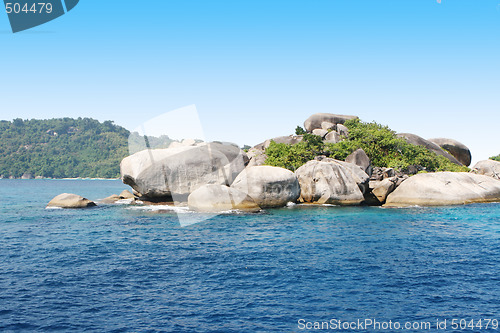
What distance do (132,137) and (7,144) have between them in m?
138

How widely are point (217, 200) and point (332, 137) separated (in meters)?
19.8

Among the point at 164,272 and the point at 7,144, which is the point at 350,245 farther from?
the point at 7,144

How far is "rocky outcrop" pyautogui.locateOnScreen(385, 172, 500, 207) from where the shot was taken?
32.1 meters

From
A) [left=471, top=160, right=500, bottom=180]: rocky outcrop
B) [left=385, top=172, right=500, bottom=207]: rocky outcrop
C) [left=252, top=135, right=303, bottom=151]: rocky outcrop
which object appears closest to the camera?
[left=385, top=172, right=500, bottom=207]: rocky outcrop

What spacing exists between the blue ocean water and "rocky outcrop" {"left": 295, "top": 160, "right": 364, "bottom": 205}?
27.1ft

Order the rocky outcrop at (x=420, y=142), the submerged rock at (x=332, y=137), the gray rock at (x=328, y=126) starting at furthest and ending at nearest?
the gray rock at (x=328, y=126), the rocky outcrop at (x=420, y=142), the submerged rock at (x=332, y=137)

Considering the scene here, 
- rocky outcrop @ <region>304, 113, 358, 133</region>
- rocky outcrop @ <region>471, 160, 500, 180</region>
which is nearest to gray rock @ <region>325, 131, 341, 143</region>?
rocky outcrop @ <region>304, 113, 358, 133</region>

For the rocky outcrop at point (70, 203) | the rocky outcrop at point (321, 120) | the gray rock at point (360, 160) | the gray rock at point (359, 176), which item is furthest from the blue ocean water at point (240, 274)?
the rocky outcrop at point (321, 120)

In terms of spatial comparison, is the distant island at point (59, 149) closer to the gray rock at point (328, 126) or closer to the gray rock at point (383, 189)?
the gray rock at point (328, 126)

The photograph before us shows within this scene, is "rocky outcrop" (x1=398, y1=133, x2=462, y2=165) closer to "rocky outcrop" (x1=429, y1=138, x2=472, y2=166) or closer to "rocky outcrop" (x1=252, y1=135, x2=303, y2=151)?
"rocky outcrop" (x1=429, y1=138, x2=472, y2=166)

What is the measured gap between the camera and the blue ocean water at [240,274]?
9.67 metres

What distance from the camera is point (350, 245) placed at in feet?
56.6

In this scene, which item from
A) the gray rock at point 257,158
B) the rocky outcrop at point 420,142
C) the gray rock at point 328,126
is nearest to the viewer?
the gray rock at point 257,158

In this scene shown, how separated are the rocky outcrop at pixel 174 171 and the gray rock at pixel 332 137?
46.5 ft
